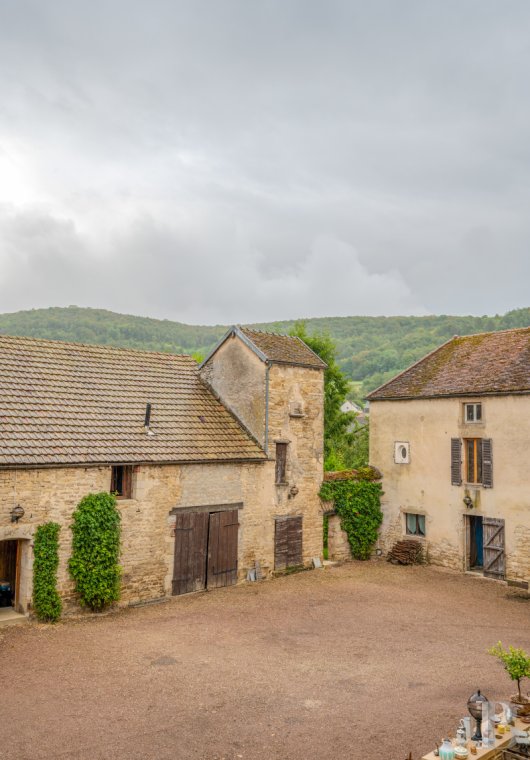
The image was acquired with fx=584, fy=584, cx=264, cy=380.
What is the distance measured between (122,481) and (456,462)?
12253mm

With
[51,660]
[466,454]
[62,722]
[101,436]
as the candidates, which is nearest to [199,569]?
[101,436]

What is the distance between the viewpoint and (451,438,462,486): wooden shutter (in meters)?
21.7

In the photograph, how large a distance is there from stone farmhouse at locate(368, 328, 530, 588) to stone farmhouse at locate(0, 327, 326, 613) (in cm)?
359

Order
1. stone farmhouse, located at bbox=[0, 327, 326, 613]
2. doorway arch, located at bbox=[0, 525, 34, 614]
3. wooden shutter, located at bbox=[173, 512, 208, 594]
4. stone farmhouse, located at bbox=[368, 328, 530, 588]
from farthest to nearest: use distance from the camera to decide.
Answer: stone farmhouse, located at bbox=[368, 328, 530, 588] → wooden shutter, located at bbox=[173, 512, 208, 594] → stone farmhouse, located at bbox=[0, 327, 326, 613] → doorway arch, located at bbox=[0, 525, 34, 614]

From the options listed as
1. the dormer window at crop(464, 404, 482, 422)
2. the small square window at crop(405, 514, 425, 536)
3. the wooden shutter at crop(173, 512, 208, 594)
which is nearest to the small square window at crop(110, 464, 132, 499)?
the wooden shutter at crop(173, 512, 208, 594)

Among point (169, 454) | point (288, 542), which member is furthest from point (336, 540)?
point (169, 454)

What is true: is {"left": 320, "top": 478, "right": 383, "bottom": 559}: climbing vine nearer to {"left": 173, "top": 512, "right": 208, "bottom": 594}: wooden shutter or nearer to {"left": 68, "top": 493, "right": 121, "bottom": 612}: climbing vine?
{"left": 173, "top": 512, "right": 208, "bottom": 594}: wooden shutter

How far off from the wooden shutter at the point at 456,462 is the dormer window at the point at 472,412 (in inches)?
35.5

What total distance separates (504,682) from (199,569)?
946cm

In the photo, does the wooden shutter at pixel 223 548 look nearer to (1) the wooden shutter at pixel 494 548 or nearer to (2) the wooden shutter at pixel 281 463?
(2) the wooden shutter at pixel 281 463

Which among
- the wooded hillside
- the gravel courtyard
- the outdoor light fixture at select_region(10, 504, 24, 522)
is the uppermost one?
the wooded hillside

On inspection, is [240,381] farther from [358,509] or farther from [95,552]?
[95,552]

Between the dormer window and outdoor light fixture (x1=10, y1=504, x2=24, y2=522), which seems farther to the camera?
the dormer window

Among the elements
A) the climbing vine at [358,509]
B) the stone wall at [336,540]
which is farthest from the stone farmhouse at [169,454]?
the stone wall at [336,540]
